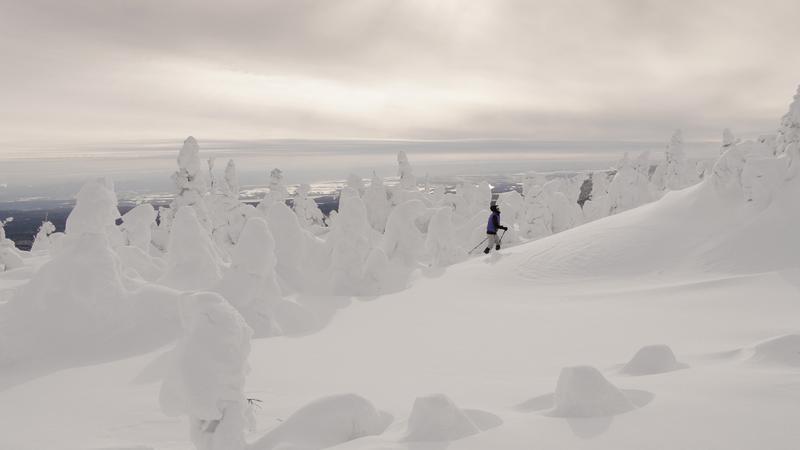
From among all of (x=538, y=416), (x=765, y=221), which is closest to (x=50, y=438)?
(x=538, y=416)

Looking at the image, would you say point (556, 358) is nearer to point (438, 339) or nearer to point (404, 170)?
point (438, 339)

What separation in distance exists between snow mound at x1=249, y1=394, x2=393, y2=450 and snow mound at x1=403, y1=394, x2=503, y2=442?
662 mm

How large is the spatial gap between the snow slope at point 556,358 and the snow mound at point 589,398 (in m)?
0.02

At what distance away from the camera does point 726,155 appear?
1608cm

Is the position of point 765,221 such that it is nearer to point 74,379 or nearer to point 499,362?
point 499,362

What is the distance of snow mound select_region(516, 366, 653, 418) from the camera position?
14.9 ft

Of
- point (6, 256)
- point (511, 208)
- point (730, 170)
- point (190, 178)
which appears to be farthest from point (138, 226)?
point (511, 208)

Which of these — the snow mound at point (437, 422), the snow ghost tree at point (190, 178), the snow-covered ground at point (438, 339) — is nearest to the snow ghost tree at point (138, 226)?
the snow ghost tree at point (190, 178)

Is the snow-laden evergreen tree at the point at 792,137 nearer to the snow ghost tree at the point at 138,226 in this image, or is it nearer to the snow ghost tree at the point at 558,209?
the snow ghost tree at the point at 558,209

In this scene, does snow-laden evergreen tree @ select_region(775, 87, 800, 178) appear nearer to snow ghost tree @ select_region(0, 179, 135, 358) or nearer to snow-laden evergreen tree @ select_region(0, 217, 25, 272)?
snow ghost tree @ select_region(0, 179, 135, 358)

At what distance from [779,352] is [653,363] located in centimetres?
135

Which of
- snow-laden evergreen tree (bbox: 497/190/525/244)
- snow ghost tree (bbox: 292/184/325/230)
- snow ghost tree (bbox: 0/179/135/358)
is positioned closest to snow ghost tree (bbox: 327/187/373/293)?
snow ghost tree (bbox: 0/179/135/358)

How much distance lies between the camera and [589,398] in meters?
4.57

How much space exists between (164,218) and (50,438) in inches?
1751
